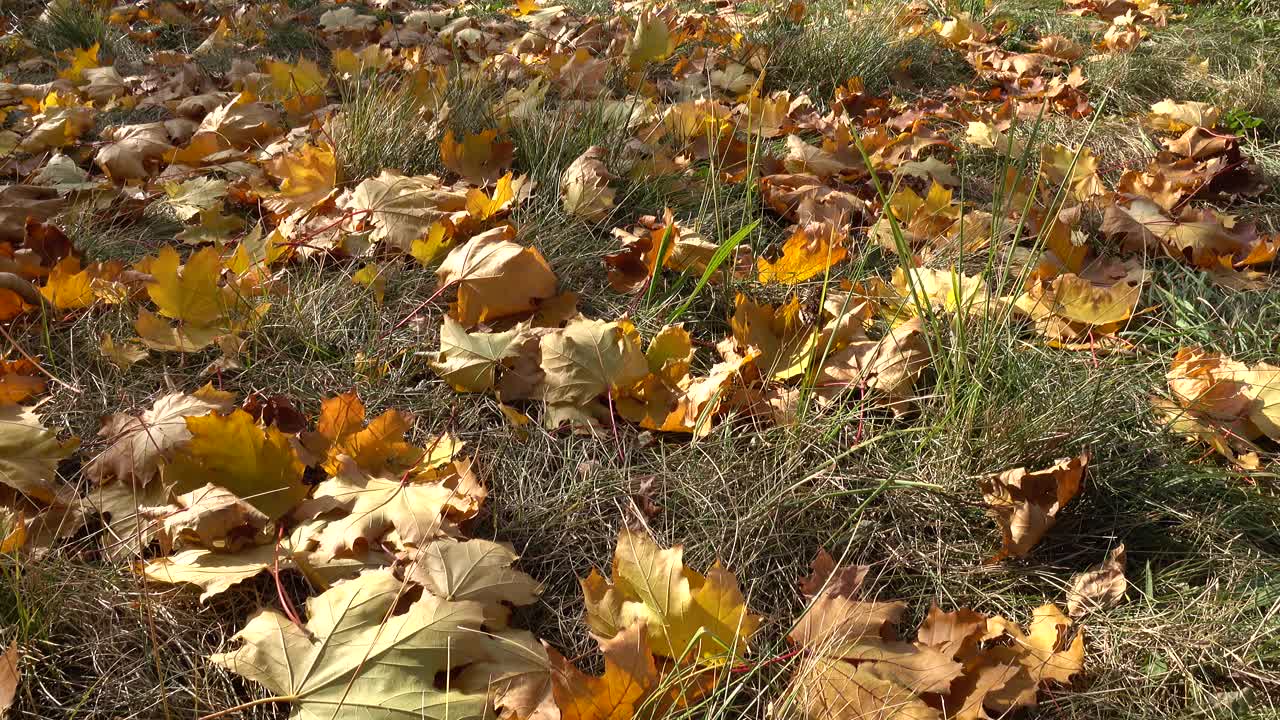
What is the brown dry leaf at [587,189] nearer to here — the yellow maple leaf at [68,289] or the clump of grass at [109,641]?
the yellow maple leaf at [68,289]

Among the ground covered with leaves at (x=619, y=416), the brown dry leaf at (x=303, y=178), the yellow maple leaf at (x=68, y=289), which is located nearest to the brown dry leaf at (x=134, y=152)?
the ground covered with leaves at (x=619, y=416)

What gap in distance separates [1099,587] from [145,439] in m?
1.34

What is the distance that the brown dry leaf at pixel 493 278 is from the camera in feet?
4.90

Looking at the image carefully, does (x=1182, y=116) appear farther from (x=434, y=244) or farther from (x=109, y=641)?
(x=109, y=641)

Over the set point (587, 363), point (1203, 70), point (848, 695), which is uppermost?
point (587, 363)

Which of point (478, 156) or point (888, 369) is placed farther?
point (478, 156)

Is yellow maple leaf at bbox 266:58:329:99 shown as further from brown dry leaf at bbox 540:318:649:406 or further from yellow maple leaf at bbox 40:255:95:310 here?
brown dry leaf at bbox 540:318:649:406

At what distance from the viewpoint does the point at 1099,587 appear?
111 cm

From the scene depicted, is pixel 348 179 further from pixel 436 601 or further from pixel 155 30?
pixel 155 30

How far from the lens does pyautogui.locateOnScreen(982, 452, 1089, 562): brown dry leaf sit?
1.12 metres

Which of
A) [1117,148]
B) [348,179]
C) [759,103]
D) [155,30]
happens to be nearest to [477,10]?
[155,30]

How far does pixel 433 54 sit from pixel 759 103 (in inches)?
55.0

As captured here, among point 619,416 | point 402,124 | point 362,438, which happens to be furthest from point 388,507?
point 402,124

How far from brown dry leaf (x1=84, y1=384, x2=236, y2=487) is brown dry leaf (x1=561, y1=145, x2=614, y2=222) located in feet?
2.95
